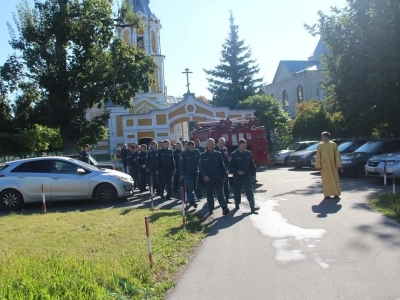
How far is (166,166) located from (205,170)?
369 centimetres

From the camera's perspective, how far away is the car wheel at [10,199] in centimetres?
1427

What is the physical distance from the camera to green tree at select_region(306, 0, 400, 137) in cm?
2136

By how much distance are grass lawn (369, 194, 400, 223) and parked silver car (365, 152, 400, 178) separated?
3.51 metres

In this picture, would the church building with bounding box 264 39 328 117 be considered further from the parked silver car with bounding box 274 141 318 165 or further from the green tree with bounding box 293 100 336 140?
the parked silver car with bounding box 274 141 318 165

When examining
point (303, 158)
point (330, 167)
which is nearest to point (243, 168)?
point (330, 167)

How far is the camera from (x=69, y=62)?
2631 centimetres

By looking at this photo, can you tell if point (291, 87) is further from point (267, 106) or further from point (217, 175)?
point (217, 175)

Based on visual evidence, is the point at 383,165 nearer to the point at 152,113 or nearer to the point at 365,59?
the point at 365,59

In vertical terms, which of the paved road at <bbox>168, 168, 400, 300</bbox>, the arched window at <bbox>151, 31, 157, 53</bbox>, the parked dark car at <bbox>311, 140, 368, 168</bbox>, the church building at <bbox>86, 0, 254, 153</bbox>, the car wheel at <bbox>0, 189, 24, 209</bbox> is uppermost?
the arched window at <bbox>151, 31, 157, 53</bbox>

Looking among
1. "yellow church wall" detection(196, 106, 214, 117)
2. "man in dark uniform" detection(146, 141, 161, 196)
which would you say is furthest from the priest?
"yellow church wall" detection(196, 106, 214, 117)

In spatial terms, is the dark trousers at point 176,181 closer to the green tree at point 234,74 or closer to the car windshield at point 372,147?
the car windshield at point 372,147

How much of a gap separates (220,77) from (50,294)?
154 feet

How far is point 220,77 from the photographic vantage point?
51.3m

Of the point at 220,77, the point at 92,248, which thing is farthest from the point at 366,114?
the point at 220,77
